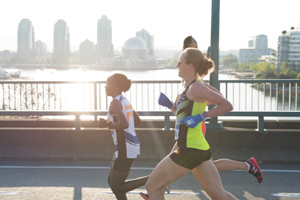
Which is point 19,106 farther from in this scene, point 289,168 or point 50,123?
point 289,168

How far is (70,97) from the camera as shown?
14.2 metres

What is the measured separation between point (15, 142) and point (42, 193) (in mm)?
2872

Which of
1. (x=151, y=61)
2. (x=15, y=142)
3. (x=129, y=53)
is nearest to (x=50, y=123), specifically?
(x=15, y=142)

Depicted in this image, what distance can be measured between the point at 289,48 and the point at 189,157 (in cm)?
16323

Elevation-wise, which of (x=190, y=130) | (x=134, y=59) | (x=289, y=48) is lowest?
(x=190, y=130)

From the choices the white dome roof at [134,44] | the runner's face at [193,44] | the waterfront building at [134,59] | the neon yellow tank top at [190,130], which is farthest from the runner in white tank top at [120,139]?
the white dome roof at [134,44]

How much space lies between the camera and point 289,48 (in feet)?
526

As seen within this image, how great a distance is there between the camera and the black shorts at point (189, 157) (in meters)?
4.15

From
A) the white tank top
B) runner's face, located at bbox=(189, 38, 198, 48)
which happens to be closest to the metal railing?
runner's face, located at bbox=(189, 38, 198, 48)

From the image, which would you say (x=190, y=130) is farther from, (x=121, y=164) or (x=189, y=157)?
(x=121, y=164)

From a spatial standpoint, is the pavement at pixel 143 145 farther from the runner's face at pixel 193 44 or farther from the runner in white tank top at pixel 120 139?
the runner in white tank top at pixel 120 139

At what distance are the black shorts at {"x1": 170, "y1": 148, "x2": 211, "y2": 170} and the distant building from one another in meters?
156

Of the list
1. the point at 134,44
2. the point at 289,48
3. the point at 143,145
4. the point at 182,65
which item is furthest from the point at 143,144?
the point at 134,44

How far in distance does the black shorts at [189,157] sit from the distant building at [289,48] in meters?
156
